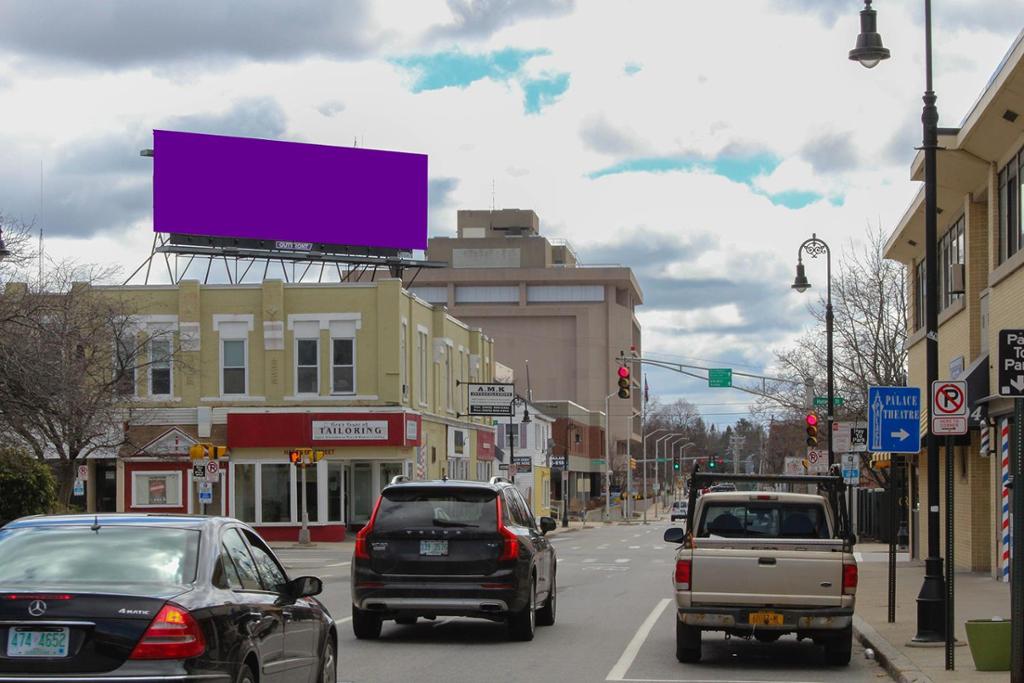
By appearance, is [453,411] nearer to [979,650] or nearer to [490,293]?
[979,650]

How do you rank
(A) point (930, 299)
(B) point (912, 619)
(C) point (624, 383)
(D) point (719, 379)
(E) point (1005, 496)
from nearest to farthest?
(A) point (930, 299) < (B) point (912, 619) < (E) point (1005, 496) < (C) point (624, 383) < (D) point (719, 379)

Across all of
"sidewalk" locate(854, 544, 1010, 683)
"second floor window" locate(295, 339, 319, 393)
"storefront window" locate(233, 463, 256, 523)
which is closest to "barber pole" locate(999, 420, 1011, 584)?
"sidewalk" locate(854, 544, 1010, 683)

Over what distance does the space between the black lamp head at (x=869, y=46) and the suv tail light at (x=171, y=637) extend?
13102 mm

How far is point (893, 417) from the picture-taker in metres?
17.8

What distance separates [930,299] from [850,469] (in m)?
18.9

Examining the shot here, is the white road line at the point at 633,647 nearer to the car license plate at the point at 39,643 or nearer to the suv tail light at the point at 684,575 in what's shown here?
the suv tail light at the point at 684,575

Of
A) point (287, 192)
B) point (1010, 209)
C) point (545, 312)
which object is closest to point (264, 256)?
point (287, 192)

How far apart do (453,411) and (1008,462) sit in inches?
1465

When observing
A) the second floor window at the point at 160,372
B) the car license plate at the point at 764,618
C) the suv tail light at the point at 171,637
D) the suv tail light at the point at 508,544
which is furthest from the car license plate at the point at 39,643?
the second floor window at the point at 160,372

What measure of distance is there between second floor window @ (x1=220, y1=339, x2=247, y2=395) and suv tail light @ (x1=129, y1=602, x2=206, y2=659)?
146ft

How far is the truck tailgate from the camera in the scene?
14820mm

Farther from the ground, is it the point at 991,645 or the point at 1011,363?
the point at 1011,363

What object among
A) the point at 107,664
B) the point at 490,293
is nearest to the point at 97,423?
the point at 107,664

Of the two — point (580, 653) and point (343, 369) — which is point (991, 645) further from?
point (343, 369)
